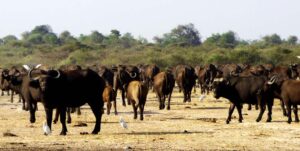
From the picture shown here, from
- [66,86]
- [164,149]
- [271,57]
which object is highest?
[271,57]

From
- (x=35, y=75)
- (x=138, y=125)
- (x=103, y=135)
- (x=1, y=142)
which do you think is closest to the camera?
(x=1, y=142)

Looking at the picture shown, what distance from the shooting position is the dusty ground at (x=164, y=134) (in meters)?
16.5

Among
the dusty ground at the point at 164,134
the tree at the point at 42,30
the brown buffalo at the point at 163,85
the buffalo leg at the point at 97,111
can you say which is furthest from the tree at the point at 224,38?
the buffalo leg at the point at 97,111

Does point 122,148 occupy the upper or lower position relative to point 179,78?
lower

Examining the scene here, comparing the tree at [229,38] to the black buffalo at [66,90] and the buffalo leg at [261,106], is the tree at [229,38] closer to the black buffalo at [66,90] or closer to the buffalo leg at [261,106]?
the buffalo leg at [261,106]

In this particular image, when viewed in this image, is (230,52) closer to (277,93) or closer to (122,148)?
(277,93)

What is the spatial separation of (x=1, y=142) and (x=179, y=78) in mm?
18741

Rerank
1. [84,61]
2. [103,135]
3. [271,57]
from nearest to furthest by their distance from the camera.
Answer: [103,135]
[271,57]
[84,61]

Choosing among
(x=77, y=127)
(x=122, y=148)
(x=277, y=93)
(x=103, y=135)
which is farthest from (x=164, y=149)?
(x=277, y=93)

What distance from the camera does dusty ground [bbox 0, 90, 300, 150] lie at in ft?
54.1

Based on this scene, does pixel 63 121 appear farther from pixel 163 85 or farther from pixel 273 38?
pixel 273 38

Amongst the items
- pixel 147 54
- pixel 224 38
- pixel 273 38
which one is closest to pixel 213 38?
pixel 224 38

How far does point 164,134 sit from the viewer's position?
19.1m

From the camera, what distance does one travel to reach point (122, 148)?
1589 centimetres
